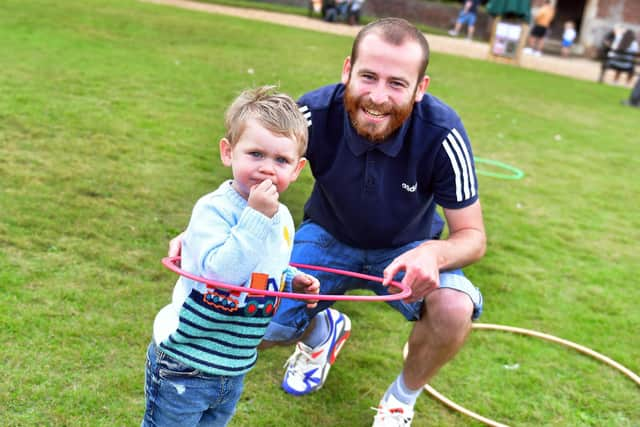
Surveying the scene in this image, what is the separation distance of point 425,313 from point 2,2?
44.9 ft

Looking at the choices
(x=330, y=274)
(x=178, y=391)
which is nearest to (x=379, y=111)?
(x=330, y=274)

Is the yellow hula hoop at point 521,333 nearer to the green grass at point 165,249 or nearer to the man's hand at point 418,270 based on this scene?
the green grass at point 165,249

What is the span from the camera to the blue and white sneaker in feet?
11.2

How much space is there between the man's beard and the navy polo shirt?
39 mm

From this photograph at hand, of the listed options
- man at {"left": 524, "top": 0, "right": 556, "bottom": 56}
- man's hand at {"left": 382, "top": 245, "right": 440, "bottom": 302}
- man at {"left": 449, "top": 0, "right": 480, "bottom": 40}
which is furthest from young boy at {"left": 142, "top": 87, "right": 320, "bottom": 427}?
man at {"left": 449, "top": 0, "right": 480, "bottom": 40}

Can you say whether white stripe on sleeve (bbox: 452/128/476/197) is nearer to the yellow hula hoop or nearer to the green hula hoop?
the yellow hula hoop

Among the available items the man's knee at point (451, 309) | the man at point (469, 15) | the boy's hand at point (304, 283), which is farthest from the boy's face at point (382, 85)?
the man at point (469, 15)

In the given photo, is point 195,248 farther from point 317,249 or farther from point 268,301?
point 317,249

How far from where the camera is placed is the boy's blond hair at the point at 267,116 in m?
2.29

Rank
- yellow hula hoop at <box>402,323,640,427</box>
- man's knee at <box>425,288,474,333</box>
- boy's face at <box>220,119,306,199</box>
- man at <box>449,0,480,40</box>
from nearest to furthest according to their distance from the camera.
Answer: boy's face at <box>220,119,306,199</box> → man's knee at <box>425,288,474,333</box> → yellow hula hoop at <box>402,323,640,427</box> → man at <box>449,0,480,40</box>

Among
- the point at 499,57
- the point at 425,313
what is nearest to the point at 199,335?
the point at 425,313

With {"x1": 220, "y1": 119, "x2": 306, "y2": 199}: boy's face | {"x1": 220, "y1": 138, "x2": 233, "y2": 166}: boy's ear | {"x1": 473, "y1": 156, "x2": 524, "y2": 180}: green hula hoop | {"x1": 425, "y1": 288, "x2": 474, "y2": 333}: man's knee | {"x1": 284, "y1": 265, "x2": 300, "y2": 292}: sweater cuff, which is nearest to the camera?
{"x1": 220, "y1": 119, "x2": 306, "y2": 199}: boy's face

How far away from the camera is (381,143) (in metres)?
3.31

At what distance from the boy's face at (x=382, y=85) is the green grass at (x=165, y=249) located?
1.31 metres
